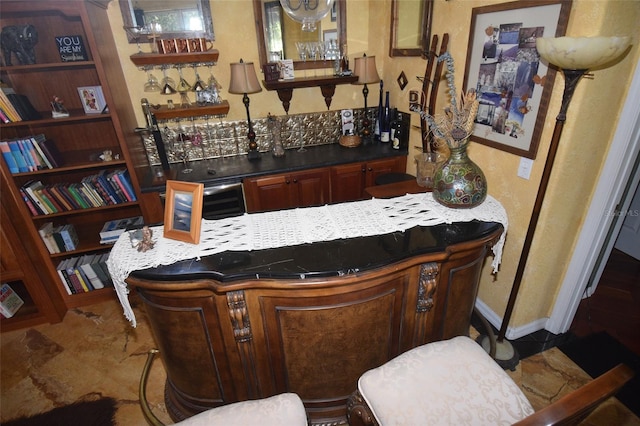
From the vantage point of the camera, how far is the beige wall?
1.54m

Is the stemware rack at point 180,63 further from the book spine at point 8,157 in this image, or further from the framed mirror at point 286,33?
the book spine at point 8,157

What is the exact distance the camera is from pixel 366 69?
290 cm

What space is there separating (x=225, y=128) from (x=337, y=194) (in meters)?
1.19

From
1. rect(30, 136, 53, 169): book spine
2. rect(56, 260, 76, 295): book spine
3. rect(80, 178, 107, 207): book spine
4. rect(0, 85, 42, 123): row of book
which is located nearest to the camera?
rect(0, 85, 42, 123): row of book

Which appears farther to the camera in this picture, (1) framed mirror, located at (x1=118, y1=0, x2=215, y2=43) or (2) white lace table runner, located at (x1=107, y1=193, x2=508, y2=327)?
(1) framed mirror, located at (x1=118, y1=0, x2=215, y2=43)

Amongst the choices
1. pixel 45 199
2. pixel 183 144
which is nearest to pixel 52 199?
pixel 45 199

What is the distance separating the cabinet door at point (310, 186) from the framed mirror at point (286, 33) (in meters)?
1.01

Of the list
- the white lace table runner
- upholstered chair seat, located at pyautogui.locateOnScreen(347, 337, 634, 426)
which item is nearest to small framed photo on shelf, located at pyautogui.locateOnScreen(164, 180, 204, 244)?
the white lace table runner

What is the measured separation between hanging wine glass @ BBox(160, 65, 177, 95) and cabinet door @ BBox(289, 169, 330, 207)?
46.7 inches

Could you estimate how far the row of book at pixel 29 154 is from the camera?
2.21 m

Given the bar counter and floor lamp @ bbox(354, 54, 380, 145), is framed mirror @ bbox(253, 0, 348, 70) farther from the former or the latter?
the bar counter

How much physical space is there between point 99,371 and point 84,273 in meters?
0.87

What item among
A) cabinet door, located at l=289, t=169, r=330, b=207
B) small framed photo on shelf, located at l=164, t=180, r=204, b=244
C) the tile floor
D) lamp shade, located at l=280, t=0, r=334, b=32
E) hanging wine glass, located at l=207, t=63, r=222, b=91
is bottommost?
the tile floor

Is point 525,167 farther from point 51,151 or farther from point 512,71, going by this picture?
point 51,151
